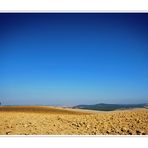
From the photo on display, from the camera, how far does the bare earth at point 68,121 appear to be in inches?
175

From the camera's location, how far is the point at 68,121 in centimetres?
452

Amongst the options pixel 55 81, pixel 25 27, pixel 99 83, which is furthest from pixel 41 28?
pixel 99 83

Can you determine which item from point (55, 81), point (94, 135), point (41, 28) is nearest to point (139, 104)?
point (94, 135)

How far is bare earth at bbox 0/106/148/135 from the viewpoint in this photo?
4.44 meters

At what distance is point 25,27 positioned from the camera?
14.7 feet

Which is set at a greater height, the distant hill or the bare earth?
the distant hill

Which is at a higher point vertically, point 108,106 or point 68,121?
point 108,106

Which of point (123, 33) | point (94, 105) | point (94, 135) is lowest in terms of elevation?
point (94, 135)

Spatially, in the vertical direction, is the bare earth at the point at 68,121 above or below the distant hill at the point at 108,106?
below

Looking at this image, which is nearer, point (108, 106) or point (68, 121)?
point (108, 106)

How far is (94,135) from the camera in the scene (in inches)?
174

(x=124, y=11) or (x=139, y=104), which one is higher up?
(x=124, y=11)

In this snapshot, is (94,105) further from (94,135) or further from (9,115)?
(9,115)

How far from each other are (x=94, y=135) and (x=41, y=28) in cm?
132
